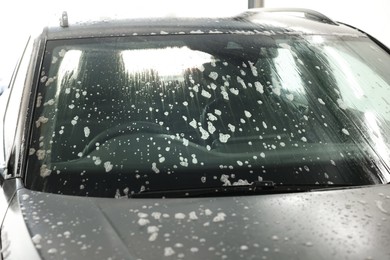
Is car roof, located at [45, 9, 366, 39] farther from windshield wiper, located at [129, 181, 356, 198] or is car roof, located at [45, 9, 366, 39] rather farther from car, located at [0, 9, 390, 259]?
windshield wiper, located at [129, 181, 356, 198]

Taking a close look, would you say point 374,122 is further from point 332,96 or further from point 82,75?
point 82,75

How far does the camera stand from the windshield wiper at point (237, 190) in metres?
1.48

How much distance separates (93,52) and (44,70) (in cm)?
18

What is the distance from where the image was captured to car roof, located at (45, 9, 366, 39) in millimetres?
1936

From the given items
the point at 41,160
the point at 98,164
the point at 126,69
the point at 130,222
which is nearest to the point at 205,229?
the point at 130,222

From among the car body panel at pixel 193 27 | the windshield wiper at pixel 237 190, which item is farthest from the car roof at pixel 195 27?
the windshield wiper at pixel 237 190

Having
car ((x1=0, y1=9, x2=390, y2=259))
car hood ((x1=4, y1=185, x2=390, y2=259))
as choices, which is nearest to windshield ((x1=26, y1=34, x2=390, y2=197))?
car ((x1=0, y1=9, x2=390, y2=259))

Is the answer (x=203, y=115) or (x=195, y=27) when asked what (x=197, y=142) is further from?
(x=195, y=27)

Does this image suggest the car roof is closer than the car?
No

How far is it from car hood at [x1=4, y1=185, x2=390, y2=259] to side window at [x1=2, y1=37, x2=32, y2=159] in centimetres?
29

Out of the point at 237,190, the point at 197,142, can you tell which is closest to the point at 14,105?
the point at 197,142

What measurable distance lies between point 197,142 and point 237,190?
0.23 meters

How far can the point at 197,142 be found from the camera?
1660 mm

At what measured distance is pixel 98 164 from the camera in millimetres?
1557
